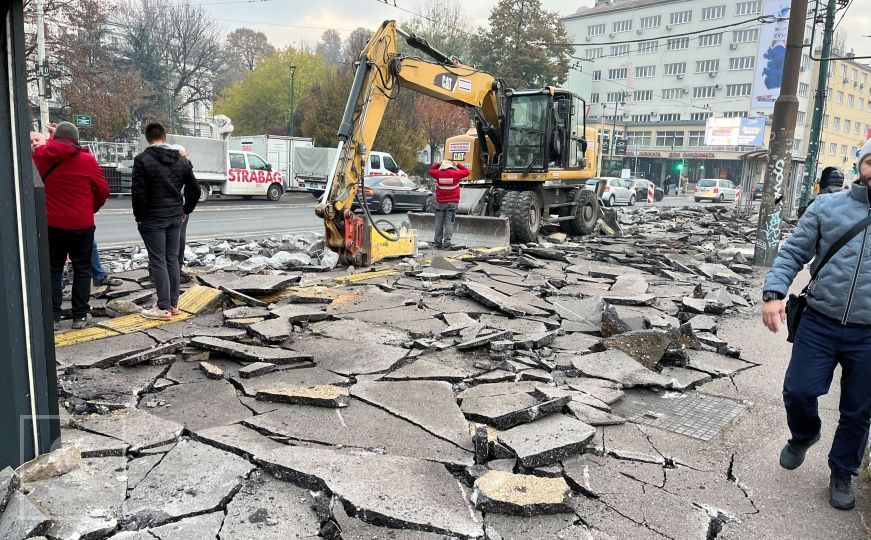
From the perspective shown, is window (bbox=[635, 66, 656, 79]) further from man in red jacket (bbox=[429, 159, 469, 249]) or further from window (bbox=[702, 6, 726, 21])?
man in red jacket (bbox=[429, 159, 469, 249])

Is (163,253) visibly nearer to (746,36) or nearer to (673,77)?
(746,36)

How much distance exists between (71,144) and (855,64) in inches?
3527

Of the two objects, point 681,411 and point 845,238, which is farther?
point 681,411

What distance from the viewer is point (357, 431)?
4.18 m

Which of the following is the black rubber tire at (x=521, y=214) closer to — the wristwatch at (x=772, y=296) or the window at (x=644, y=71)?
the wristwatch at (x=772, y=296)

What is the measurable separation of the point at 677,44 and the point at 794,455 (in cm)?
8025

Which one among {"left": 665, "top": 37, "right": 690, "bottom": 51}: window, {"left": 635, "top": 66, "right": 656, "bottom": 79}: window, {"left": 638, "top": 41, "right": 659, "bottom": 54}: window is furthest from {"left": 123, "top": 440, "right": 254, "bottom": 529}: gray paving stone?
{"left": 635, "top": 66, "right": 656, "bottom": 79}: window

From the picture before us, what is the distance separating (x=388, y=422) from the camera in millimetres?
4363

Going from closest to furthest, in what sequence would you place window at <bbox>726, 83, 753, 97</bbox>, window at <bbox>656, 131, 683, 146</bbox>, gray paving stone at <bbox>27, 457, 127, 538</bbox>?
gray paving stone at <bbox>27, 457, 127, 538</bbox> → window at <bbox>726, 83, 753, 97</bbox> → window at <bbox>656, 131, 683, 146</bbox>

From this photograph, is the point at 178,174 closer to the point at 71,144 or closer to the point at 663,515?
the point at 71,144

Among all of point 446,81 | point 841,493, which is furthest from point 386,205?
point 841,493

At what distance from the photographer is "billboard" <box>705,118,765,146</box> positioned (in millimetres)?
57844

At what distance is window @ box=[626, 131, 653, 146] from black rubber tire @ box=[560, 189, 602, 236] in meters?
64.3

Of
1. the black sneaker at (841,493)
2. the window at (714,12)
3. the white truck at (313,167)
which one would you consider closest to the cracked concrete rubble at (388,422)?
the black sneaker at (841,493)
